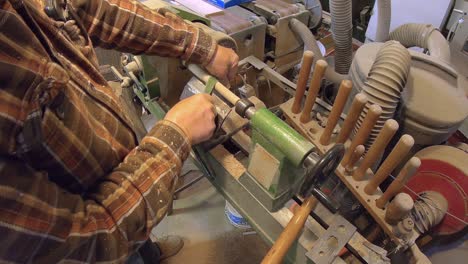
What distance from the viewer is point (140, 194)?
574 millimetres

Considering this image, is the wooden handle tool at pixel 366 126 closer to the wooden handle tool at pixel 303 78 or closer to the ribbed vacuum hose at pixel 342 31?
the wooden handle tool at pixel 303 78

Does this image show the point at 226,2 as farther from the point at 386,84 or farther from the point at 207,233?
the point at 207,233

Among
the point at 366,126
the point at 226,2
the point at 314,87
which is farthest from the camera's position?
the point at 226,2

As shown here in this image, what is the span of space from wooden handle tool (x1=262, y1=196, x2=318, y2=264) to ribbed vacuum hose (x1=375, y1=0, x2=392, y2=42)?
3.94 feet

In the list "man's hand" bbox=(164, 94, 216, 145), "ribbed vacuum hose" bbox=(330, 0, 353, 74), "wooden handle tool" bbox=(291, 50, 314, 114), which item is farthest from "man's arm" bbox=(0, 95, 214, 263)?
"ribbed vacuum hose" bbox=(330, 0, 353, 74)

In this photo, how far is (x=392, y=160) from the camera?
71 cm

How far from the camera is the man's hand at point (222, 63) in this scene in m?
0.89

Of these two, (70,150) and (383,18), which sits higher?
(70,150)

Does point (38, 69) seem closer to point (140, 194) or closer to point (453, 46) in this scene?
point (140, 194)

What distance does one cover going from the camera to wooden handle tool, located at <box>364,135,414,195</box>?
0.66 m

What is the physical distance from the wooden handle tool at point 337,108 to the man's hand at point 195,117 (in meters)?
0.33

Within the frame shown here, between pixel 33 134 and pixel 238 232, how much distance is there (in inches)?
48.4

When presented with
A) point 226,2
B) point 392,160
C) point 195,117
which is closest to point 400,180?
point 392,160

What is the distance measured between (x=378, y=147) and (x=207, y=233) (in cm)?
105
